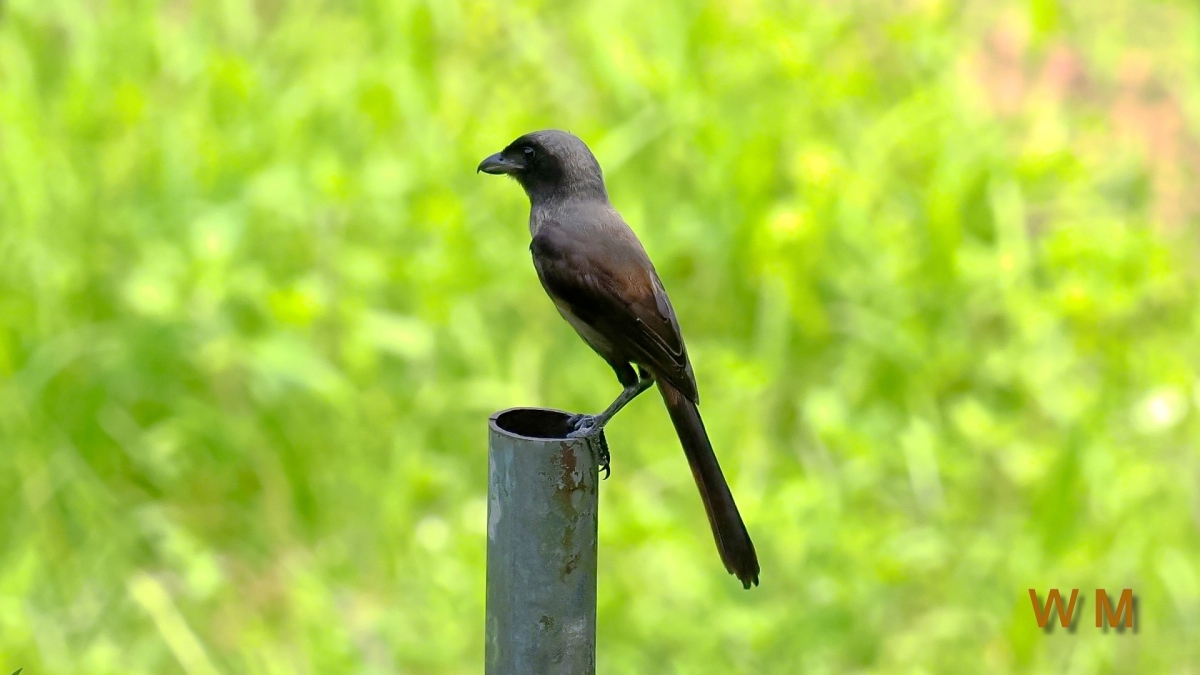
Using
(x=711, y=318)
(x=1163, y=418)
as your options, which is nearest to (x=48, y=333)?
(x=711, y=318)

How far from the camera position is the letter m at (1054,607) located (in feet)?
13.1

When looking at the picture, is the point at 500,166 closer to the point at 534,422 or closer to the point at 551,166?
the point at 551,166

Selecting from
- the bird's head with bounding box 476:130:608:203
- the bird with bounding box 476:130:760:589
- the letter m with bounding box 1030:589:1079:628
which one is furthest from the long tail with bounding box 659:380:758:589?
the letter m with bounding box 1030:589:1079:628

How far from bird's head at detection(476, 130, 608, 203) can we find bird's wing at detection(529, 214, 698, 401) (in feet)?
0.54

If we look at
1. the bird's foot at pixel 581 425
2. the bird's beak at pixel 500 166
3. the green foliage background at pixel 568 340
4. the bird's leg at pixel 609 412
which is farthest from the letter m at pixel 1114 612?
the bird's beak at pixel 500 166


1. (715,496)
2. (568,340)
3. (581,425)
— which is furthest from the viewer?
(568,340)

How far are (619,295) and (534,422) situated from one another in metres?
0.42

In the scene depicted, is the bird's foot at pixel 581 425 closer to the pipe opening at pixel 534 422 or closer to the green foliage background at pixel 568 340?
the pipe opening at pixel 534 422

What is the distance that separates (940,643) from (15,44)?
413cm

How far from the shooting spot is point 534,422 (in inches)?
91.4

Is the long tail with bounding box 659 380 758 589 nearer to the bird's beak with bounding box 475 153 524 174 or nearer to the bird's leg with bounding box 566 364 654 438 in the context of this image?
the bird's leg with bounding box 566 364 654 438

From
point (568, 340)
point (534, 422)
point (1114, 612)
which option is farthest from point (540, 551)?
point (568, 340)

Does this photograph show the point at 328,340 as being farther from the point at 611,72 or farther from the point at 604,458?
the point at 604,458

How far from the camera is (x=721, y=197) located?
208 inches
